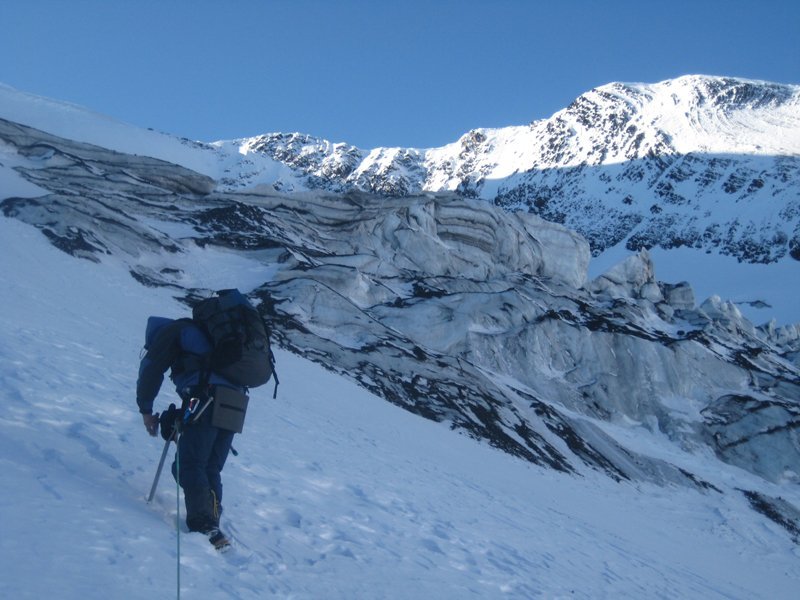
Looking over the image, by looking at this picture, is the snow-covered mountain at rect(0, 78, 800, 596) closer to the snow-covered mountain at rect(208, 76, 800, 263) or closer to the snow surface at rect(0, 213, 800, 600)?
the snow surface at rect(0, 213, 800, 600)

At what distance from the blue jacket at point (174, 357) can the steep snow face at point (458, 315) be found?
64.4ft

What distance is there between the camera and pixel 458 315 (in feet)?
131

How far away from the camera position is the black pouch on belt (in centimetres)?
569

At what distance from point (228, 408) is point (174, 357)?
2.07 feet

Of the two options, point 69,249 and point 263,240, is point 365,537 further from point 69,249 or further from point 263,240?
point 263,240

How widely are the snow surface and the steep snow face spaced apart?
11958 millimetres

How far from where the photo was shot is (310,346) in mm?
27719

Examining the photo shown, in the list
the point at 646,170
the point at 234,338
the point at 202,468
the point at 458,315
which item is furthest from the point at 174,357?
the point at 646,170

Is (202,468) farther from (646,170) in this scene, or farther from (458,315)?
(646,170)

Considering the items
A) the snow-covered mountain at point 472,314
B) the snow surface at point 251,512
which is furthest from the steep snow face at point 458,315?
the snow surface at point 251,512

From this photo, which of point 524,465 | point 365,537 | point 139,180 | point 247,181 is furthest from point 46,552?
point 247,181

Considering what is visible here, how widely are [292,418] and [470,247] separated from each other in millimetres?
46960

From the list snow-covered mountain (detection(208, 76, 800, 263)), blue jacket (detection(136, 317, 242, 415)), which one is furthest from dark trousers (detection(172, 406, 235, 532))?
snow-covered mountain (detection(208, 76, 800, 263))

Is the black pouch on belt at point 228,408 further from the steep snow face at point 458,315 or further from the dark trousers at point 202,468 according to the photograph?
the steep snow face at point 458,315
